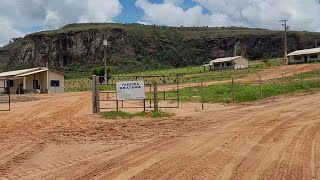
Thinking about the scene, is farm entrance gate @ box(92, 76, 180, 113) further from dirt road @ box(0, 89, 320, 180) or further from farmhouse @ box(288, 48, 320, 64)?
farmhouse @ box(288, 48, 320, 64)

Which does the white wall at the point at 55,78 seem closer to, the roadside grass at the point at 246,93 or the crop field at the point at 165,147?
the roadside grass at the point at 246,93

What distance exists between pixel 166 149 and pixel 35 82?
156 ft

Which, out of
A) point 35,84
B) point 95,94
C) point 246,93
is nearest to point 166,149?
point 95,94

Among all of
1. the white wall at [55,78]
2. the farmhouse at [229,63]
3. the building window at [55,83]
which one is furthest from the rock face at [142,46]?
the building window at [55,83]

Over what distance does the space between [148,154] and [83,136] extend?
3.98 meters

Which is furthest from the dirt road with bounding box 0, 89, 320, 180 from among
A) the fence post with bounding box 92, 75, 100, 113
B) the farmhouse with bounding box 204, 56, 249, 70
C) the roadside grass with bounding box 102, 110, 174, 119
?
the farmhouse with bounding box 204, 56, 249, 70

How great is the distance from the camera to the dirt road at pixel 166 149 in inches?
335

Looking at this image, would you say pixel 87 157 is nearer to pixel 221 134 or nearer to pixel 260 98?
pixel 221 134

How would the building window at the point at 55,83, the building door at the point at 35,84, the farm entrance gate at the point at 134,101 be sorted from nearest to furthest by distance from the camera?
the farm entrance gate at the point at 134,101 < the building door at the point at 35,84 < the building window at the point at 55,83

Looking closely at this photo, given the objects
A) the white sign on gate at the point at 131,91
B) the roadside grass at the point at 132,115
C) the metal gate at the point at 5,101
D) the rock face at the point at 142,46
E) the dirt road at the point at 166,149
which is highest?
→ the rock face at the point at 142,46

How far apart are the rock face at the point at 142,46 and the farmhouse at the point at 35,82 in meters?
77.8

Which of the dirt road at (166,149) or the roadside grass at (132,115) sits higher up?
the roadside grass at (132,115)

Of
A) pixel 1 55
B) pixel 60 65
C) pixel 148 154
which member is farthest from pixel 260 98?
pixel 1 55

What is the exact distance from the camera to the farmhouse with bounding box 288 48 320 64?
74.4 meters
